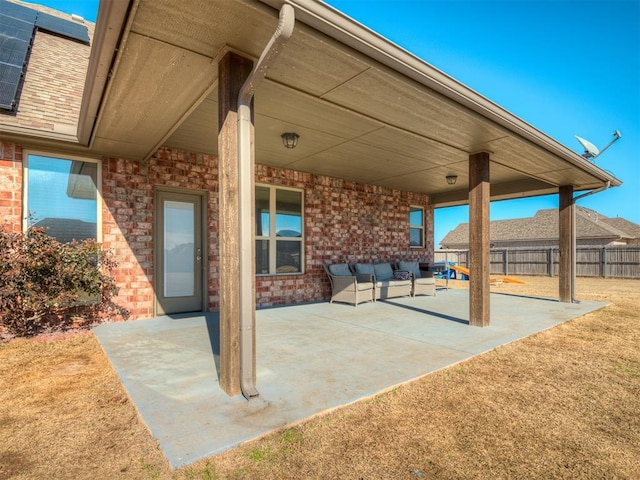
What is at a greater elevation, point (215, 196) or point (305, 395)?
point (215, 196)

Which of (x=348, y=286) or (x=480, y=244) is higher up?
(x=480, y=244)

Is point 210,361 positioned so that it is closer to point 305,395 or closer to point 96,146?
point 305,395

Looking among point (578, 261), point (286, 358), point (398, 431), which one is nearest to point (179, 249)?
point (286, 358)

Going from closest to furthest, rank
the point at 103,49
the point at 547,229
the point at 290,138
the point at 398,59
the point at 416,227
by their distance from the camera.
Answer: the point at 103,49, the point at 398,59, the point at 290,138, the point at 416,227, the point at 547,229

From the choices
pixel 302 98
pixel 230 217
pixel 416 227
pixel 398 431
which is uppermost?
pixel 302 98

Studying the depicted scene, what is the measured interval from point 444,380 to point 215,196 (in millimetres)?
4961

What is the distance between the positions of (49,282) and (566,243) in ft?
32.0

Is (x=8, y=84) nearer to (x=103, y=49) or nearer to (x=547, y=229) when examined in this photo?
(x=103, y=49)

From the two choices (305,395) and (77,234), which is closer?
(305,395)

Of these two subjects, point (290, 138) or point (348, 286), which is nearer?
point (290, 138)

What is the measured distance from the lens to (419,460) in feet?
6.39

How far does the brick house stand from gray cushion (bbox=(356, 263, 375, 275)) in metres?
0.46

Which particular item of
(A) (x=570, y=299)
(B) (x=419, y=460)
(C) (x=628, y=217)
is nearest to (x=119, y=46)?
(B) (x=419, y=460)

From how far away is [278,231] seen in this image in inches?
290
